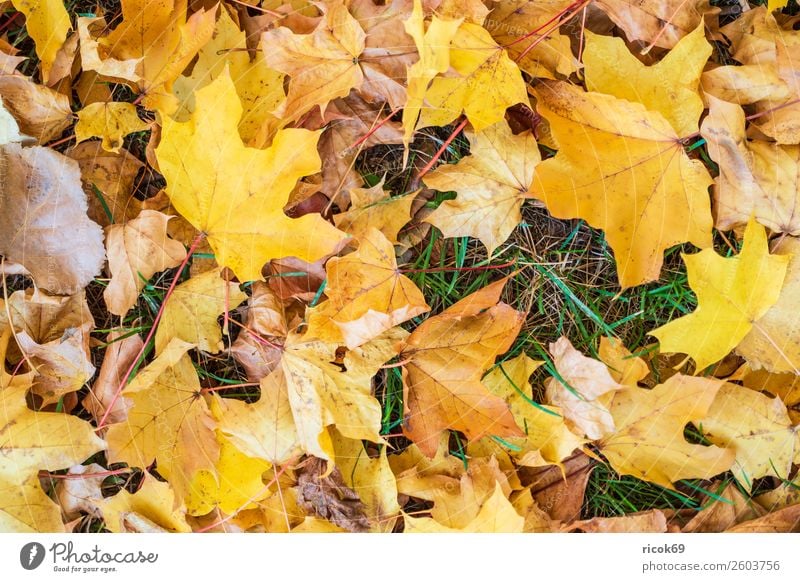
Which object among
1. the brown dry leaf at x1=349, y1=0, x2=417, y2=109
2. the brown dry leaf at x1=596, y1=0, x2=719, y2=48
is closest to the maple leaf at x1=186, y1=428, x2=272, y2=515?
the brown dry leaf at x1=349, y1=0, x2=417, y2=109

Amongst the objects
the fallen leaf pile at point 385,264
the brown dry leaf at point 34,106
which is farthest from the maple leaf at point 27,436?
Result: the brown dry leaf at point 34,106

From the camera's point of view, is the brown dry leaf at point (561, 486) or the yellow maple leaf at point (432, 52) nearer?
the yellow maple leaf at point (432, 52)

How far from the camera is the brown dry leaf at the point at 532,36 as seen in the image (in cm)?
82

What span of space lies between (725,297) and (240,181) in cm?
65

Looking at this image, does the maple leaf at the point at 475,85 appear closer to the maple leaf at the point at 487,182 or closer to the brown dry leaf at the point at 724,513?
the maple leaf at the point at 487,182

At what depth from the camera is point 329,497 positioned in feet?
2.88

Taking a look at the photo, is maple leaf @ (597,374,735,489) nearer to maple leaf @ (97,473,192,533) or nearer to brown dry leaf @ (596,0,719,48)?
brown dry leaf @ (596,0,719,48)

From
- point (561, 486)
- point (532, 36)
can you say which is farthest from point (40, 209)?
point (561, 486)

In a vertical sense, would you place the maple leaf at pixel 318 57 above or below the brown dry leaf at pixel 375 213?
above

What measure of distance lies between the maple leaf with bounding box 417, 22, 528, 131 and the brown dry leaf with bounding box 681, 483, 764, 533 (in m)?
0.64

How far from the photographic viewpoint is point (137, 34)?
0.83 meters

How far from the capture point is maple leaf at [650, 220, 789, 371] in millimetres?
788
